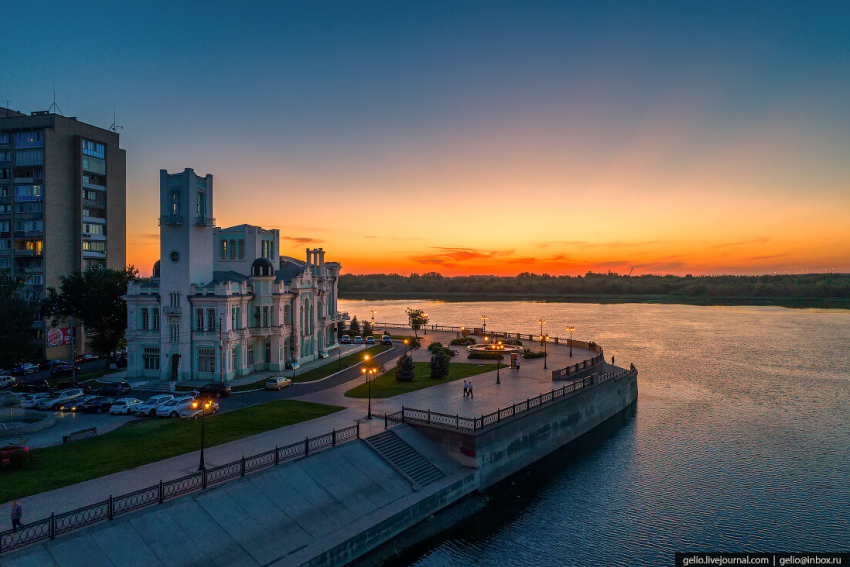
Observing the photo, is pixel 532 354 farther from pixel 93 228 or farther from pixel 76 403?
pixel 93 228

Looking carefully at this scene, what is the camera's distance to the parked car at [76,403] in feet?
119

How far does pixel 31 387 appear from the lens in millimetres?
44031

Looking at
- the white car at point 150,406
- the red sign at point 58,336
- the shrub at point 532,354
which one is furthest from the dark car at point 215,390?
the shrub at point 532,354

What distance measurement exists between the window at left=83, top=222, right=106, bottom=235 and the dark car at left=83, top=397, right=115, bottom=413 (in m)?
45.9

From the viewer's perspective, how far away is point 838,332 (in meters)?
101

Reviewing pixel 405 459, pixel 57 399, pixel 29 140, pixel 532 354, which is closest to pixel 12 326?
pixel 57 399

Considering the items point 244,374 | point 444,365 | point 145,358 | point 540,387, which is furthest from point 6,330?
point 540,387

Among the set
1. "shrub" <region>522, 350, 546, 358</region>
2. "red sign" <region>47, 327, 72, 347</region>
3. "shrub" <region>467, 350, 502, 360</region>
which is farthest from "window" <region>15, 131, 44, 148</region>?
"shrub" <region>522, 350, 546, 358</region>

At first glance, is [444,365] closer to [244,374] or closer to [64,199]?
[244,374]

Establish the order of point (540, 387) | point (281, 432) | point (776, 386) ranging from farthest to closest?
point (776, 386)
point (540, 387)
point (281, 432)

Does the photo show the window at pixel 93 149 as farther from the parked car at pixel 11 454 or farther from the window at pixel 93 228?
the parked car at pixel 11 454

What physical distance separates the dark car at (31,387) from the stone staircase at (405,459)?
33589 millimetres

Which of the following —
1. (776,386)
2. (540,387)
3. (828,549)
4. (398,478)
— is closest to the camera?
(828,549)

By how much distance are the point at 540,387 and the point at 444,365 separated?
883 cm
